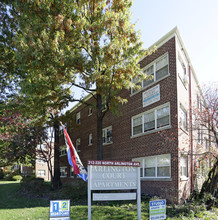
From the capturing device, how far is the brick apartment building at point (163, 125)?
13213mm

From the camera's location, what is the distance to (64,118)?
54.9 ft

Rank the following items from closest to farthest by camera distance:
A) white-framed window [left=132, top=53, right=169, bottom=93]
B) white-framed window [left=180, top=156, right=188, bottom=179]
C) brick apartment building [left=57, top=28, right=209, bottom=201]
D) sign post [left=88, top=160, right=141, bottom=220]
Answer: sign post [left=88, top=160, right=141, bottom=220]
brick apartment building [left=57, top=28, right=209, bottom=201]
white-framed window [left=180, top=156, right=188, bottom=179]
white-framed window [left=132, top=53, right=169, bottom=93]

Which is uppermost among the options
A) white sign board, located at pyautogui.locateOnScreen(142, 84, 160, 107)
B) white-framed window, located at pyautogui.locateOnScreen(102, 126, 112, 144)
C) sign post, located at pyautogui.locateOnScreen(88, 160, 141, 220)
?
white sign board, located at pyautogui.locateOnScreen(142, 84, 160, 107)

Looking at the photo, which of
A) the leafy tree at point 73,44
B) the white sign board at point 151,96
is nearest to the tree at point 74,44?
the leafy tree at point 73,44

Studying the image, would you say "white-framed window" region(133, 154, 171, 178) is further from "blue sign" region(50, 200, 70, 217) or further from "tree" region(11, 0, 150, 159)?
"blue sign" region(50, 200, 70, 217)

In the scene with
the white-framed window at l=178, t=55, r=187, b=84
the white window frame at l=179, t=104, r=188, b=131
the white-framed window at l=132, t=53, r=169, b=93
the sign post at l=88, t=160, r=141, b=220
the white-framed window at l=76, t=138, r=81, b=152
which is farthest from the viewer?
the white-framed window at l=76, t=138, r=81, b=152

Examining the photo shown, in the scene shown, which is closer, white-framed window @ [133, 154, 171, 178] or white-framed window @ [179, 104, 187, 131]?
white-framed window @ [133, 154, 171, 178]

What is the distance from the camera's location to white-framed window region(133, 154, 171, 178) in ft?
44.5

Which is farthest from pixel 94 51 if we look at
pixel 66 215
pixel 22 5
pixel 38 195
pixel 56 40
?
pixel 38 195

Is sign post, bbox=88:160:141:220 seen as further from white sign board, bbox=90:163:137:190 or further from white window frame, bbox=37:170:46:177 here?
white window frame, bbox=37:170:46:177

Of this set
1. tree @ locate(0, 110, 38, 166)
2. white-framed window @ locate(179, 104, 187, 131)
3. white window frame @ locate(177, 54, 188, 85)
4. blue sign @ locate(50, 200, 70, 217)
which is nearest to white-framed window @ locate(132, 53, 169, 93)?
white window frame @ locate(177, 54, 188, 85)

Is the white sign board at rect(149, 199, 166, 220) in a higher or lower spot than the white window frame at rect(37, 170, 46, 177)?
higher

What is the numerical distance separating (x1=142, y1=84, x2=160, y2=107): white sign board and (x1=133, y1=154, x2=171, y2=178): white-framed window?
3.47m

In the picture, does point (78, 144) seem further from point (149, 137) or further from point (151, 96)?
point (151, 96)
